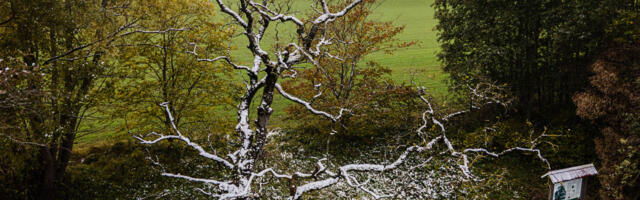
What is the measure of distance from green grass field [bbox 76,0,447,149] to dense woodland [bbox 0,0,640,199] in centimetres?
127

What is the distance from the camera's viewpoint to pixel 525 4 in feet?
51.0

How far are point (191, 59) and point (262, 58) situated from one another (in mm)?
8578

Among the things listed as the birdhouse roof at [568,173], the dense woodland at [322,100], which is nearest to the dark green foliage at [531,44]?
the dense woodland at [322,100]

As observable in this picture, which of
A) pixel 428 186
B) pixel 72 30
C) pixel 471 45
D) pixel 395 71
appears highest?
pixel 72 30

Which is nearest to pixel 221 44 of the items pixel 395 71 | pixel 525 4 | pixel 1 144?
pixel 1 144

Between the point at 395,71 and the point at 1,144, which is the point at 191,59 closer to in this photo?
the point at 1,144

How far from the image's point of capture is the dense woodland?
33.8 ft

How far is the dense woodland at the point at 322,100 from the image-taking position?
10.3 m

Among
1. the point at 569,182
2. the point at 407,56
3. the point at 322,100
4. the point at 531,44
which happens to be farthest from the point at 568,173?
the point at 407,56

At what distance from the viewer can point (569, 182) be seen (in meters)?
7.50

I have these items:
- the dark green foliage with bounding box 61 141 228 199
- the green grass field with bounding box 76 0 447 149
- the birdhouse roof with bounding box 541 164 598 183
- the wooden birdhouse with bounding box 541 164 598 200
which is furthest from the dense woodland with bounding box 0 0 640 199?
the birdhouse roof with bounding box 541 164 598 183

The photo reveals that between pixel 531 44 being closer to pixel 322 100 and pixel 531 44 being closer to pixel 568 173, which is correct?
pixel 322 100

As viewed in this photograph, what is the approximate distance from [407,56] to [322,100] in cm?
2161

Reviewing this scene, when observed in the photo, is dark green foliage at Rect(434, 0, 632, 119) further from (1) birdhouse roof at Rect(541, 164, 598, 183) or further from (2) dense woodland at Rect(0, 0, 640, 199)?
(1) birdhouse roof at Rect(541, 164, 598, 183)
